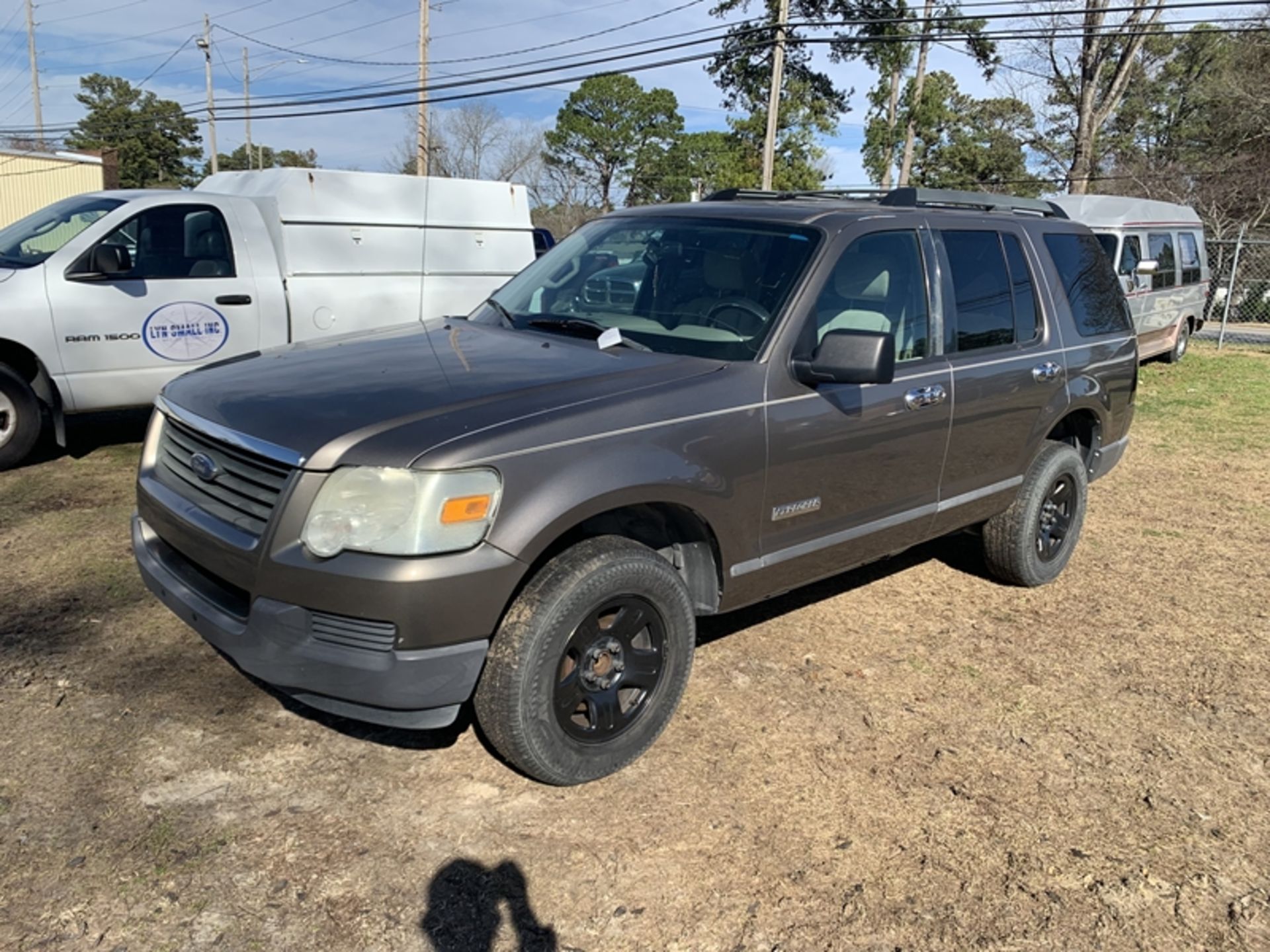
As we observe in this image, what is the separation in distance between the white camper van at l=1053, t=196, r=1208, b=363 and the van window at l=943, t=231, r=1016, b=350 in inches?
340

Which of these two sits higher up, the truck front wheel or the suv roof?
the suv roof

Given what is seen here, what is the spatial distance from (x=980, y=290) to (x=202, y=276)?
5.40 meters

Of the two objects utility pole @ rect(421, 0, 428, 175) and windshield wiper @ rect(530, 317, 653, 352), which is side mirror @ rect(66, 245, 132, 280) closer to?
windshield wiper @ rect(530, 317, 653, 352)

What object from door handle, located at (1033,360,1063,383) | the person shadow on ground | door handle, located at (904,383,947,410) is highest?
door handle, located at (1033,360,1063,383)

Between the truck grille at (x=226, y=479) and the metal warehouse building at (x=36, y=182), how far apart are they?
38499 mm

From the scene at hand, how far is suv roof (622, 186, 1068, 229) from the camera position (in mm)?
4031

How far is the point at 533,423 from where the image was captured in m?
2.86

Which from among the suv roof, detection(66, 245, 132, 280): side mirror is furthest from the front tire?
detection(66, 245, 132, 280): side mirror

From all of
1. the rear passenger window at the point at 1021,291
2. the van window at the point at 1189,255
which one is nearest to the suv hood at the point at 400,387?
the rear passenger window at the point at 1021,291

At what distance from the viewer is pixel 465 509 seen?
2.68 metres

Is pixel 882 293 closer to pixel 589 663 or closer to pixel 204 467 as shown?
pixel 589 663

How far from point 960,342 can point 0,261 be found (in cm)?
625

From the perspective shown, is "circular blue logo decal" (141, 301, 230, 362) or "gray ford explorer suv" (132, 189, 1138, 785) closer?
"gray ford explorer suv" (132, 189, 1138, 785)

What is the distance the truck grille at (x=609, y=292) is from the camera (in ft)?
13.1
